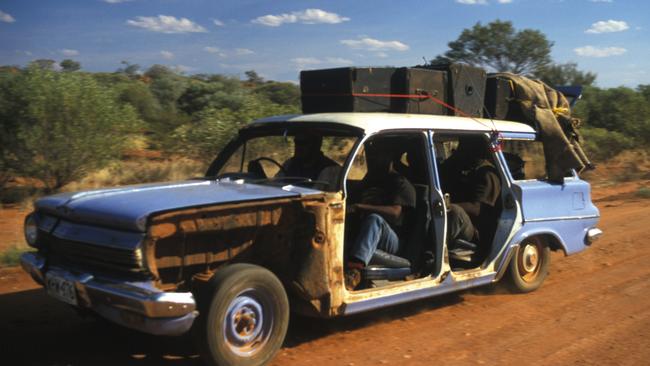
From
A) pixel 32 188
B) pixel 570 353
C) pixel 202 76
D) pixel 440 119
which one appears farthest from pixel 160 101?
pixel 570 353

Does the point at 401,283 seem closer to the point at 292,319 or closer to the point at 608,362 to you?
the point at 292,319

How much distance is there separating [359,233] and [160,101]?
24015 millimetres

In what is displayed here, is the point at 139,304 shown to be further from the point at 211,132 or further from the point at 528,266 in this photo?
the point at 211,132

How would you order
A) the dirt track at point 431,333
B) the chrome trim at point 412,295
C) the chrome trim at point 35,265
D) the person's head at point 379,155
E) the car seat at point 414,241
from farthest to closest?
the person's head at point 379,155 → the car seat at point 414,241 → the chrome trim at point 412,295 → the dirt track at point 431,333 → the chrome trim at point 35,265

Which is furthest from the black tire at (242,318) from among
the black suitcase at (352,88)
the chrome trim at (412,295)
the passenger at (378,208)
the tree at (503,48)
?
the tree at (503,48)

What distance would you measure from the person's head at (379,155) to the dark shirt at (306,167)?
38 cm

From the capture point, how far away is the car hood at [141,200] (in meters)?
3.91

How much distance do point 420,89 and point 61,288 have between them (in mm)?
3717

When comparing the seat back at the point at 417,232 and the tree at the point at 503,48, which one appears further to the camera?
the tree at the point at 503,48

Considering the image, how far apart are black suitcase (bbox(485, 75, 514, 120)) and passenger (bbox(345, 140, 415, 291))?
1740 mm

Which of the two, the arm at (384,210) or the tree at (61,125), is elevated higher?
the tree at (61,125)

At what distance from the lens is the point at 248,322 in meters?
4.35

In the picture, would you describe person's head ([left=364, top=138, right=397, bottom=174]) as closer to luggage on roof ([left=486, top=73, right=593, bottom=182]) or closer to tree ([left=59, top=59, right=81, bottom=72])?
luggage on roof ([left=486, top=73, right=593, bottom=182])

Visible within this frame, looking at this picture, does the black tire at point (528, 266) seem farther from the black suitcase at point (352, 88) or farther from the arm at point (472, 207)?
the black suitcase at point (352, 88)
